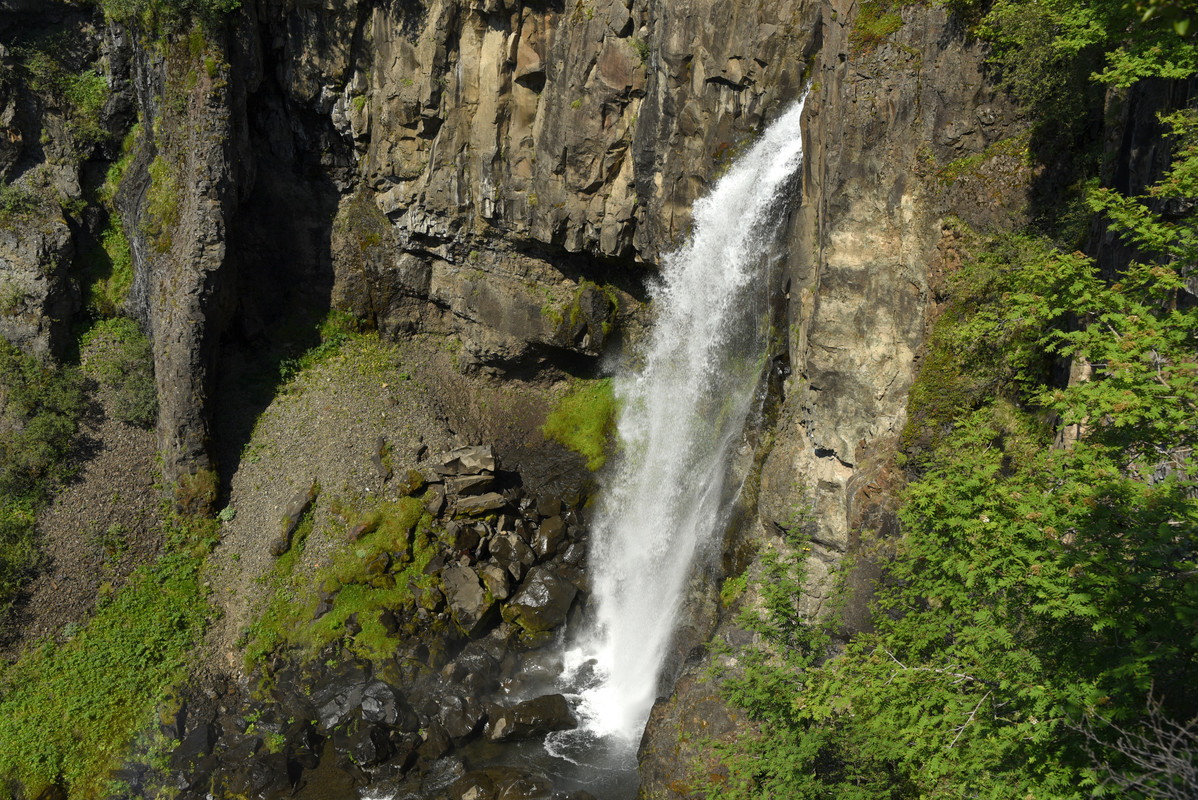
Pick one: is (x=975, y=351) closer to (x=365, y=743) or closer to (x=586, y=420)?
(x=586, y=420)

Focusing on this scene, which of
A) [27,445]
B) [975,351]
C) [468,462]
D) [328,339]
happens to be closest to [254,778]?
[468,462]

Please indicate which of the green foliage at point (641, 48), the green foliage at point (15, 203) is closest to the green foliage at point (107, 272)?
the green foliage at point (15, 203)

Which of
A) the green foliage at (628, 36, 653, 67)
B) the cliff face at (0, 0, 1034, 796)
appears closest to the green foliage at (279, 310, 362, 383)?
the cliff face at (0, 0, 1034, 796)

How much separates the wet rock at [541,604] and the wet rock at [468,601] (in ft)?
2.06

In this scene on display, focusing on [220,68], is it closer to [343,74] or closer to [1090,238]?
[343,74]

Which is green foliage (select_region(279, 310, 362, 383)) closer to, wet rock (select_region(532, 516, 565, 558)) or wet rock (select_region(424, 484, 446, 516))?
wet rock (select_region(424, 484, 446, 516))

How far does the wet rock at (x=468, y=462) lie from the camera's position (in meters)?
22.7

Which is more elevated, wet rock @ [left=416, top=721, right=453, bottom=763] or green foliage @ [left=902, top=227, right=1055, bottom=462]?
green foliage @ [left=902, top=227, right=1055, bottom=462]

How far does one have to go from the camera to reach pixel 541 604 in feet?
67.5

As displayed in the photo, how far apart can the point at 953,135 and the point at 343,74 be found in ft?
66.6

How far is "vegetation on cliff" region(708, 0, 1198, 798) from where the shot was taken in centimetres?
629

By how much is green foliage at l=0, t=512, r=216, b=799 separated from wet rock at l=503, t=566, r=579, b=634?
913cm

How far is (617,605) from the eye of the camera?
69.1 feet

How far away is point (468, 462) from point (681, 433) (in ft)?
22.5
